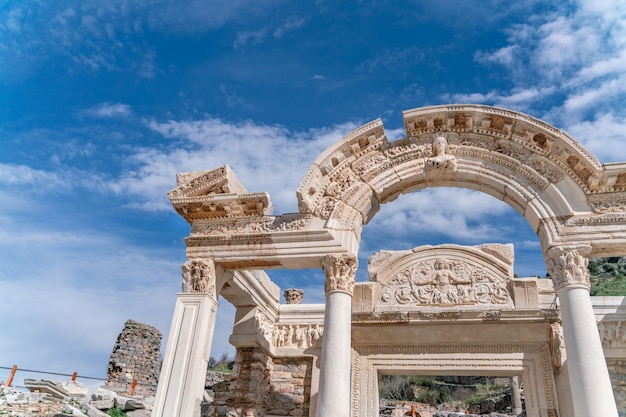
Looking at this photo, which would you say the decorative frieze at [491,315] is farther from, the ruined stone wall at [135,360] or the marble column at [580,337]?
the ruined stone wall at [135,360]

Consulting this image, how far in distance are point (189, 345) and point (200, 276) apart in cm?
116

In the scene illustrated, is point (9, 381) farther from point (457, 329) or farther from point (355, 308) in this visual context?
point (457, 329)

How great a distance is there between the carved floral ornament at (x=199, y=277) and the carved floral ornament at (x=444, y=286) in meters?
4.06

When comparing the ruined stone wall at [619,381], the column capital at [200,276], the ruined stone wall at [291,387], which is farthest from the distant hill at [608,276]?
the column capital at [200,276]

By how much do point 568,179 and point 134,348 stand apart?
2026 centimetres

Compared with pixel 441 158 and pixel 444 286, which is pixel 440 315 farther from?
pixel 441 158

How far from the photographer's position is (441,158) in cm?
840

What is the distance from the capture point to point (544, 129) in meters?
8.00

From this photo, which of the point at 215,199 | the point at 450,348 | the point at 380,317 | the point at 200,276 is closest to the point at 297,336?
the point at 380,317

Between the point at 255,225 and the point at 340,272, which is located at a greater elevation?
the point at 255,225

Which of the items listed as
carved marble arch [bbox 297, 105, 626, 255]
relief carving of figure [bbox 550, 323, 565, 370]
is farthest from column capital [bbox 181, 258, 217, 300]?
relief carving of figure [bbox 550, 323, 565, 370]

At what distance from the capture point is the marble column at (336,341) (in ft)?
22.4

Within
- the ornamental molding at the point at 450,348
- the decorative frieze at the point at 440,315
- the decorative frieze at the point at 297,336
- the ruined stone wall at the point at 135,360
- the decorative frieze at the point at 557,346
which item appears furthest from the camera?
the ruined stone wall at the point at 135,360

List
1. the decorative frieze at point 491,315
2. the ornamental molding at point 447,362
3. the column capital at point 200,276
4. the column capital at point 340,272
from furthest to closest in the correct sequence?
the decorative frieze at point 491,315 < the ornamental molding at point 447,362 < the column capital at point 200,276 < the column capital at point 340,272
